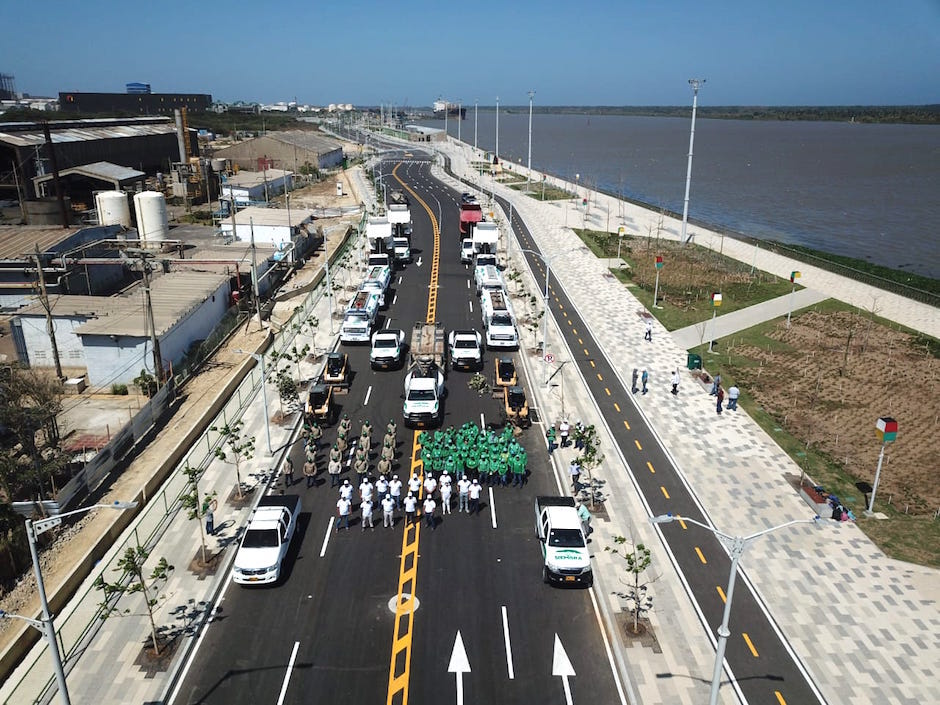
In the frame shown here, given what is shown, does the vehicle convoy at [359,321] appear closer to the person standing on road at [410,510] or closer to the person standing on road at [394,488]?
the person standing on road at [394,488]

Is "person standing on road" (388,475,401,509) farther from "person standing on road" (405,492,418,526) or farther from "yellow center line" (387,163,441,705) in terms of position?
"yellow center line" (387,163,441,705)

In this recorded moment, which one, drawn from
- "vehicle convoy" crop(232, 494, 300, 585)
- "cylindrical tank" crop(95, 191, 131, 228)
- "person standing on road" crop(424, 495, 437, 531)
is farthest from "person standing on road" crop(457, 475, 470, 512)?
"cylindrical tank" crop(95, 191, 131, 228)

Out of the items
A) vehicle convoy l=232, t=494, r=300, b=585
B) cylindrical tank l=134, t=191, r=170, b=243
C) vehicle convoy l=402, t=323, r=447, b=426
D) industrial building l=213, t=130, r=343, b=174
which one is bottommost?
vehicle convoy l=232, t=494, r=300, b=585

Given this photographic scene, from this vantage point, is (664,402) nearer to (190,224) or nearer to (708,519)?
(708,519)

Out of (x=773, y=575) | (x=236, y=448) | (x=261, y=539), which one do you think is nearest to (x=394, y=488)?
(x=261, y=539)

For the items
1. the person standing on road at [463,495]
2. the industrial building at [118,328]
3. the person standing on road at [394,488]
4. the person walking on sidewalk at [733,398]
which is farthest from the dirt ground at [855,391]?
the industrial building at [118,328]

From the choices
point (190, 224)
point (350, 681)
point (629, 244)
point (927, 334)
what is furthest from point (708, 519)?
point (190, 224)

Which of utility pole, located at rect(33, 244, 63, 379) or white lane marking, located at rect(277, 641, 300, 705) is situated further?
utility pole, located at rect(33, 244, 63, 379)
